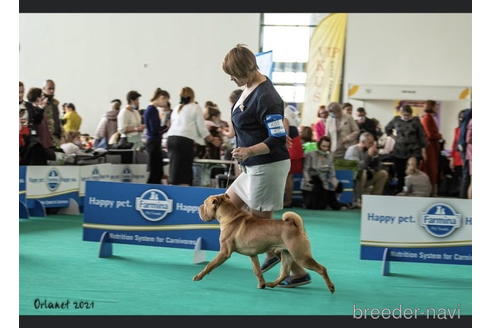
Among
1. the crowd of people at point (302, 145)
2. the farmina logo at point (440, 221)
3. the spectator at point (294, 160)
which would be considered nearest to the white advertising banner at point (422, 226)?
the farmina logo at point (440, 221)

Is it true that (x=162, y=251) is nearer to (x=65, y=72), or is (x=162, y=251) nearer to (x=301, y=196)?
(x=301, y=196)

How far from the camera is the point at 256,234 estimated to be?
12.9ft

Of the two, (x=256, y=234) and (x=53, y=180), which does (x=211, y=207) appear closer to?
(x=256, y=234)

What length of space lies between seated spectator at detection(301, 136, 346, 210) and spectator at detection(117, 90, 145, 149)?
90.8 inches


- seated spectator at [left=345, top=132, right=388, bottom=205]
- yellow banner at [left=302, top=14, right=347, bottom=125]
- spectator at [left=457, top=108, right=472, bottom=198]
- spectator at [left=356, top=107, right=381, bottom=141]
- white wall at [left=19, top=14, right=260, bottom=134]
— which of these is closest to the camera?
spectator at [left=457, top=108, right=472, bottom=198]

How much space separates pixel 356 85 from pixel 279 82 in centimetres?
207

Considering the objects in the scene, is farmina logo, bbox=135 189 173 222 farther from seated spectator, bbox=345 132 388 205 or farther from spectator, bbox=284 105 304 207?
seated spectator, bbox=345 132 388 205

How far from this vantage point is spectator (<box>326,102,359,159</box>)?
431 inches

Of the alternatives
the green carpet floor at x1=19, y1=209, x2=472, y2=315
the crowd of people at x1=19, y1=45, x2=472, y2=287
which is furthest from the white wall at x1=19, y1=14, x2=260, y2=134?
the green carpet floor at x1=19, y1=209, x2=472, y2=315

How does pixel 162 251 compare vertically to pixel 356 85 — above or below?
below

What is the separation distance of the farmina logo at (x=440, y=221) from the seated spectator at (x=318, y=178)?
5079mm

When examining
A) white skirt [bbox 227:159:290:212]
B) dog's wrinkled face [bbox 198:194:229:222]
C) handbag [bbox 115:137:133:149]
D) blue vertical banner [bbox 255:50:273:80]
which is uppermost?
blue vertical banner [bbox 255:50:273:80]

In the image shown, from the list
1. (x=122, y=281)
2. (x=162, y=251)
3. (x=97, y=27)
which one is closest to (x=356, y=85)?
(x=97, y=27)

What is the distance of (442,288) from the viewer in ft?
15.1
